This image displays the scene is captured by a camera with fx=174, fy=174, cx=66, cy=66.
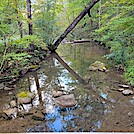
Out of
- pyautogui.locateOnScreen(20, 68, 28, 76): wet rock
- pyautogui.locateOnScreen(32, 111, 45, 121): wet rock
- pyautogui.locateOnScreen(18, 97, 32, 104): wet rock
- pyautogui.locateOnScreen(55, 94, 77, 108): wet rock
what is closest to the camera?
pyautogui.locateOnScreen(32, 111, 45, 121): wet rock

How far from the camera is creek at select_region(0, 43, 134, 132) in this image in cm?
356

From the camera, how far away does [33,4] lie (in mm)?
10445

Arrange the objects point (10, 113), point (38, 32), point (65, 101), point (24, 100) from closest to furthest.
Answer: point (10, 113) → point (65, 101) → point (24, 100) → point (38, 32)

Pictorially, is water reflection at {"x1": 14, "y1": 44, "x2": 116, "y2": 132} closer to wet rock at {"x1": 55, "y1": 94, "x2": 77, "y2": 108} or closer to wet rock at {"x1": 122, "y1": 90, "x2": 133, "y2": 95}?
wet rock at {"x1": 55, "y1": 94, "x2": 77, "y2": 108}

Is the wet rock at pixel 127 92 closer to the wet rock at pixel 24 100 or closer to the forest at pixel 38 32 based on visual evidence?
the forest at pixel 38 32

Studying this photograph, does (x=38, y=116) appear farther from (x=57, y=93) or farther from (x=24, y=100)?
(x=57, y=93)

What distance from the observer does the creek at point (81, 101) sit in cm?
356

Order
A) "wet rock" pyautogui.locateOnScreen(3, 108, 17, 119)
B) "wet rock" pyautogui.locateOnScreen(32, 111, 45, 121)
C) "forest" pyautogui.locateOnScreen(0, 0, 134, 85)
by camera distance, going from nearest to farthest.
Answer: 1. "wet rock" pyautogui.locateOnScreen(32, 111, 45, 121)
2. "wet rock" pyautogui.locateOnScreen(3, 108, 17, 119)
3. "forest" pyautogui.locateOnScreen(0, 0, 134, 85)

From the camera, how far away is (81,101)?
4684mm

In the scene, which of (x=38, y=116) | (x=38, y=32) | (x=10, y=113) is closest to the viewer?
(x=38, y=116)

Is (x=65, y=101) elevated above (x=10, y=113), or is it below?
above

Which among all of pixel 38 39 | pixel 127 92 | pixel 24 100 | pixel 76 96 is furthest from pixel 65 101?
pixel 38 39

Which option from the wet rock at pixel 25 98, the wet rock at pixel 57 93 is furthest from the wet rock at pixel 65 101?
the wet rock at pixel 25 98

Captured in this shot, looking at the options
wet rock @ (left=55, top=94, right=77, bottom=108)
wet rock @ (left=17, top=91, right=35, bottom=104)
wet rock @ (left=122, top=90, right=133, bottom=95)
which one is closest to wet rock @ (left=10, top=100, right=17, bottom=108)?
wet rock @ (left=17, top=91, right=35, bottom=104)
